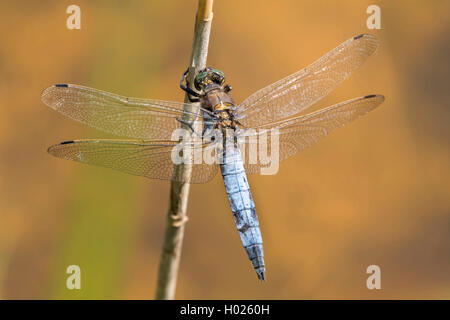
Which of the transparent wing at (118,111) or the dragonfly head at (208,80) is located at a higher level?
the dragonfly head at (208,80)

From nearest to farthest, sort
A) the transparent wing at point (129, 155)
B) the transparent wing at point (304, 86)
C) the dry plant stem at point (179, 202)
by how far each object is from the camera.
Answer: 1. the dry plant stem at point (179, 202)
2. the transparent wing at point (129, 155)
3. the transparent wing at point (304, 86)

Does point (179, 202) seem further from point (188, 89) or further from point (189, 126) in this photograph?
point (188, 89)

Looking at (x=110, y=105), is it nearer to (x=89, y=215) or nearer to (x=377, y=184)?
(x=89, y=215)

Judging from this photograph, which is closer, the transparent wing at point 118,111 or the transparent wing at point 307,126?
the transparent wing at point 118,111

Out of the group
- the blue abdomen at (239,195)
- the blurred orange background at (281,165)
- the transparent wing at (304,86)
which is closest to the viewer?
the blue abdomen at (239,195)

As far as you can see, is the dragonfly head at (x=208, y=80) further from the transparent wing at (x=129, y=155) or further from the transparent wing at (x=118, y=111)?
the transparent wing at (x=129, y=155)

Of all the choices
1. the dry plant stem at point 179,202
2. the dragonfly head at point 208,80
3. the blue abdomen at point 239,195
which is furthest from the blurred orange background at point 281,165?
the blue abdomen at point 239,195

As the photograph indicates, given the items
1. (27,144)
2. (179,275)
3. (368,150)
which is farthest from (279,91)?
(27,144)
